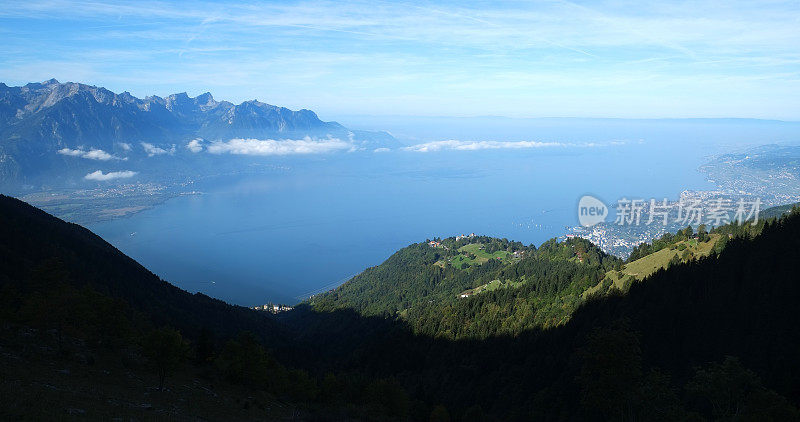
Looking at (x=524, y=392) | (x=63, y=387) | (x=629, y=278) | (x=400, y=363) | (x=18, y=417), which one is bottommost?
(x=400, y=363)

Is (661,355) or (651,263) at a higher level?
(651,263)

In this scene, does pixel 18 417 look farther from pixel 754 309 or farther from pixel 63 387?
pixel 754 309

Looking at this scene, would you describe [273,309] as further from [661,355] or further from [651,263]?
[661,355]

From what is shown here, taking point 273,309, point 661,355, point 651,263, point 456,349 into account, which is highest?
point 651,263

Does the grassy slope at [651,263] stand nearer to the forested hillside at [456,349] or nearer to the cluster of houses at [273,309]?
the forested hillside at [456,349]

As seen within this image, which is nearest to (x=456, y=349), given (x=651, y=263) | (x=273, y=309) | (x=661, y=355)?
(x=661, y=355)

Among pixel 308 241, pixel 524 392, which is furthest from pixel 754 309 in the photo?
pixel 308 241

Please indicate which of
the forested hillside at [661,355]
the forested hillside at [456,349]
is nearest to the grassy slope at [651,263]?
the forested hillside at [456,349]

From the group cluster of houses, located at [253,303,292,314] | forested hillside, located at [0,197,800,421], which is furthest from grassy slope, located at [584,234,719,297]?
cluster of houses, located at [253,303,292,314]

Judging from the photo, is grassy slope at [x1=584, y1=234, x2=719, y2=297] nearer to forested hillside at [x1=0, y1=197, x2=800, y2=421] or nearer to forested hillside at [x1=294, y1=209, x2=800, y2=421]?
forested hillside at [x1=0, y1=197, x2=800, y2=421]

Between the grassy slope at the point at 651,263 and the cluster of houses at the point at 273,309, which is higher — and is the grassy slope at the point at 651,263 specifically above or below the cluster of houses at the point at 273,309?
above

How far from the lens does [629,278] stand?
1773 inches

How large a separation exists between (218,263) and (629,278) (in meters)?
142

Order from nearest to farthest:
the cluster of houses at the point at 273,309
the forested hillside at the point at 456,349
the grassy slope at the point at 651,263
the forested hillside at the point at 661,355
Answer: the forested hillside at the point at 661,355
the forested hillside at the point at 456,349
the grassy slope at the point at 651,263
the cluster of houses at the point at 273,309
